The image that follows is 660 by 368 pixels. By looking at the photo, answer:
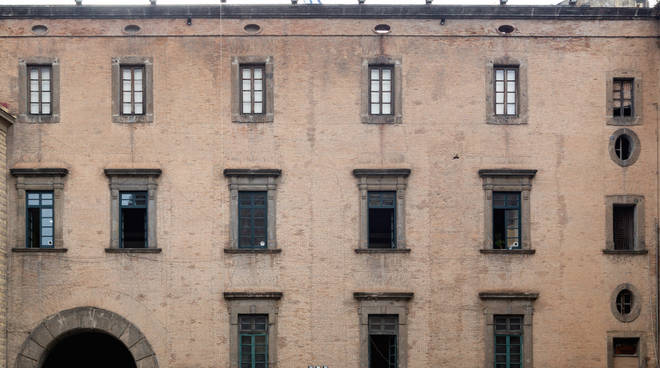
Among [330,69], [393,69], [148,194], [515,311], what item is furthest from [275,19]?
[515,311]

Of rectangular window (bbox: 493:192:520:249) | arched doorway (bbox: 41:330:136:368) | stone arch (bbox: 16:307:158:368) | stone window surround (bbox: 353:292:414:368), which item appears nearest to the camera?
stone arch (bbox: 16:307:158:368)

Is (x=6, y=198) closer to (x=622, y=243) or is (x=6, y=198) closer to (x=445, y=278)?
(x=445, y=278)

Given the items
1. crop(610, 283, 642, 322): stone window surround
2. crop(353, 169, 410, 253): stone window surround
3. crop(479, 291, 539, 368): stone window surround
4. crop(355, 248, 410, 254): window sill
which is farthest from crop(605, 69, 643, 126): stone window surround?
crop(355, 248, 410, 254): window sill

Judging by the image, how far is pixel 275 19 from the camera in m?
25.3

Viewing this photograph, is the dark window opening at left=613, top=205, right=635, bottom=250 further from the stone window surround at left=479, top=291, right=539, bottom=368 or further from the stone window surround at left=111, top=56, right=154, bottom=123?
the stone window surround at left=111, top=56, right=154, bottom=123

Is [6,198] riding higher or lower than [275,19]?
lower

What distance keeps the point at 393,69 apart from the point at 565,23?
5488mm

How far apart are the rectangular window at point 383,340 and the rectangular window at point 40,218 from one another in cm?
995

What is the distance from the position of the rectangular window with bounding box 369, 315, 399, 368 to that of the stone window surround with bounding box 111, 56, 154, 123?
29.8ft

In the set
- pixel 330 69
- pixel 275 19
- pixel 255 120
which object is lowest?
pixel 255 120

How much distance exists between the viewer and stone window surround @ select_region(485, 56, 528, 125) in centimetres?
2523

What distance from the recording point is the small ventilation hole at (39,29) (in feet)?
82.9

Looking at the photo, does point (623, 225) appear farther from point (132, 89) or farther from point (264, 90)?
point (132, 89)

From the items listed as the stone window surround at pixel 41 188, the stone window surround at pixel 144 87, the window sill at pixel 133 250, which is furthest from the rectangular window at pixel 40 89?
the window sill at pixel 133 250
